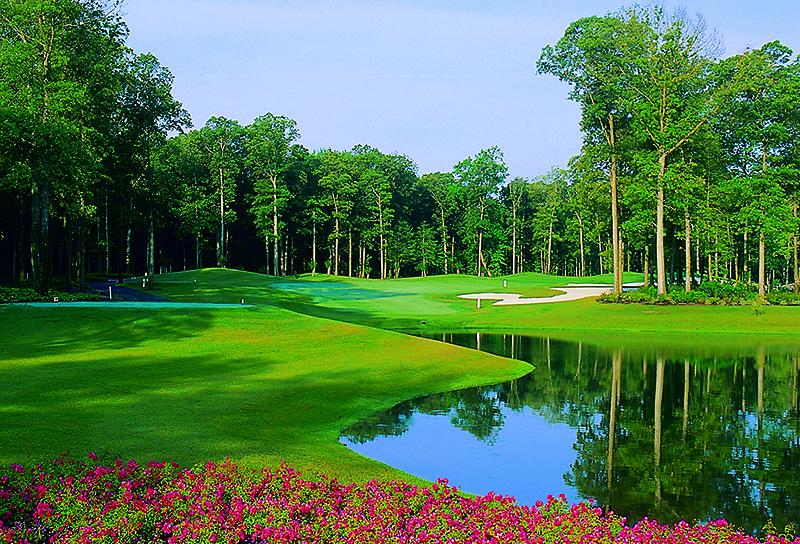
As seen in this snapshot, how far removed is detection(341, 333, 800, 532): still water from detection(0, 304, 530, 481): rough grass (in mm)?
1361

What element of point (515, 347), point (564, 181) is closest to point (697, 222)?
point (515, 347)

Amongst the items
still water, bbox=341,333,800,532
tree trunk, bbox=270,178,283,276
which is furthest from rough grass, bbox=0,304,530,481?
tree trunk, bbox=270,178,283,276

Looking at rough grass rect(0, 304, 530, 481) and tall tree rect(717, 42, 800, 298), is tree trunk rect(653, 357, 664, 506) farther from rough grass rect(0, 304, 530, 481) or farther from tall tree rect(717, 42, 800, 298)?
tall tree rect(717, 42, 800, 298)

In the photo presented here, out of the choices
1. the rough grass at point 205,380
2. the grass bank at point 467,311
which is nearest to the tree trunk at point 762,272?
the grass bank at point 467,311

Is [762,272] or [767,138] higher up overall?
[767,138]

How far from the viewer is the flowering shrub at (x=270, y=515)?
688 centimetres

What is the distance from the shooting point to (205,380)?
1741 cm

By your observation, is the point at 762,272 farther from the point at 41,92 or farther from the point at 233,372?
the point at 41,92

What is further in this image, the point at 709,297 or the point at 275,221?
the point at 275,221

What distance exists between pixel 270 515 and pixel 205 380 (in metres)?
10.6

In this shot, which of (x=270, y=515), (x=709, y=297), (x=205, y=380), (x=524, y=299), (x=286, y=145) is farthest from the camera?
(x=286, y=145)

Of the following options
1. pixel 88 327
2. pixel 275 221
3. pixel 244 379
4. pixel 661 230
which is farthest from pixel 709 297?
pixel 275 221

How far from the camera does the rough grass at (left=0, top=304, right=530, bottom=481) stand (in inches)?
435

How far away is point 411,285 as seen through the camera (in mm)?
69188
